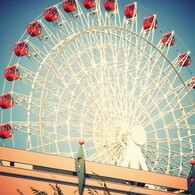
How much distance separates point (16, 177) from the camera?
15297mm

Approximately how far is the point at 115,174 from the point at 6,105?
861cm

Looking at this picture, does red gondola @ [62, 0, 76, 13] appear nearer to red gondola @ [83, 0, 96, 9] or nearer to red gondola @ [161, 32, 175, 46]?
red gondola @ [83, 0, 96, 9]

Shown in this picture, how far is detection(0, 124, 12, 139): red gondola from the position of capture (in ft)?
73.4

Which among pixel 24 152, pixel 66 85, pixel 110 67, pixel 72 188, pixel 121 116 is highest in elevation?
pixel 110 67

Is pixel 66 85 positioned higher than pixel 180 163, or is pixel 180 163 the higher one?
pixel 66 85

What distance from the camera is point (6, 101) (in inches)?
894

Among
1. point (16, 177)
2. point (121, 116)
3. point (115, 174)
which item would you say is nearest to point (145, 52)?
point (121, 116)

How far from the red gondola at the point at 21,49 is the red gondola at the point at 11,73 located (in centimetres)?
98

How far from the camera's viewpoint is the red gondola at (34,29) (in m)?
23.4

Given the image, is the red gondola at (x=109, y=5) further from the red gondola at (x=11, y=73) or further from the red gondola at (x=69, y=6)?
the red gondola at (x=11, y=73)

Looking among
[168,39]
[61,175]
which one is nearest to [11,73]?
[61,175]

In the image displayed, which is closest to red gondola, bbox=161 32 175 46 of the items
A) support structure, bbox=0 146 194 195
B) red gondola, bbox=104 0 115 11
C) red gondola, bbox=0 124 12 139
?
red gondola, bbox=104 0 115 11

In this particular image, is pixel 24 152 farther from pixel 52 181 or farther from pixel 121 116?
pixel 121 116

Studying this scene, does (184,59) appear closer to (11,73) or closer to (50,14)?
(50,14)
